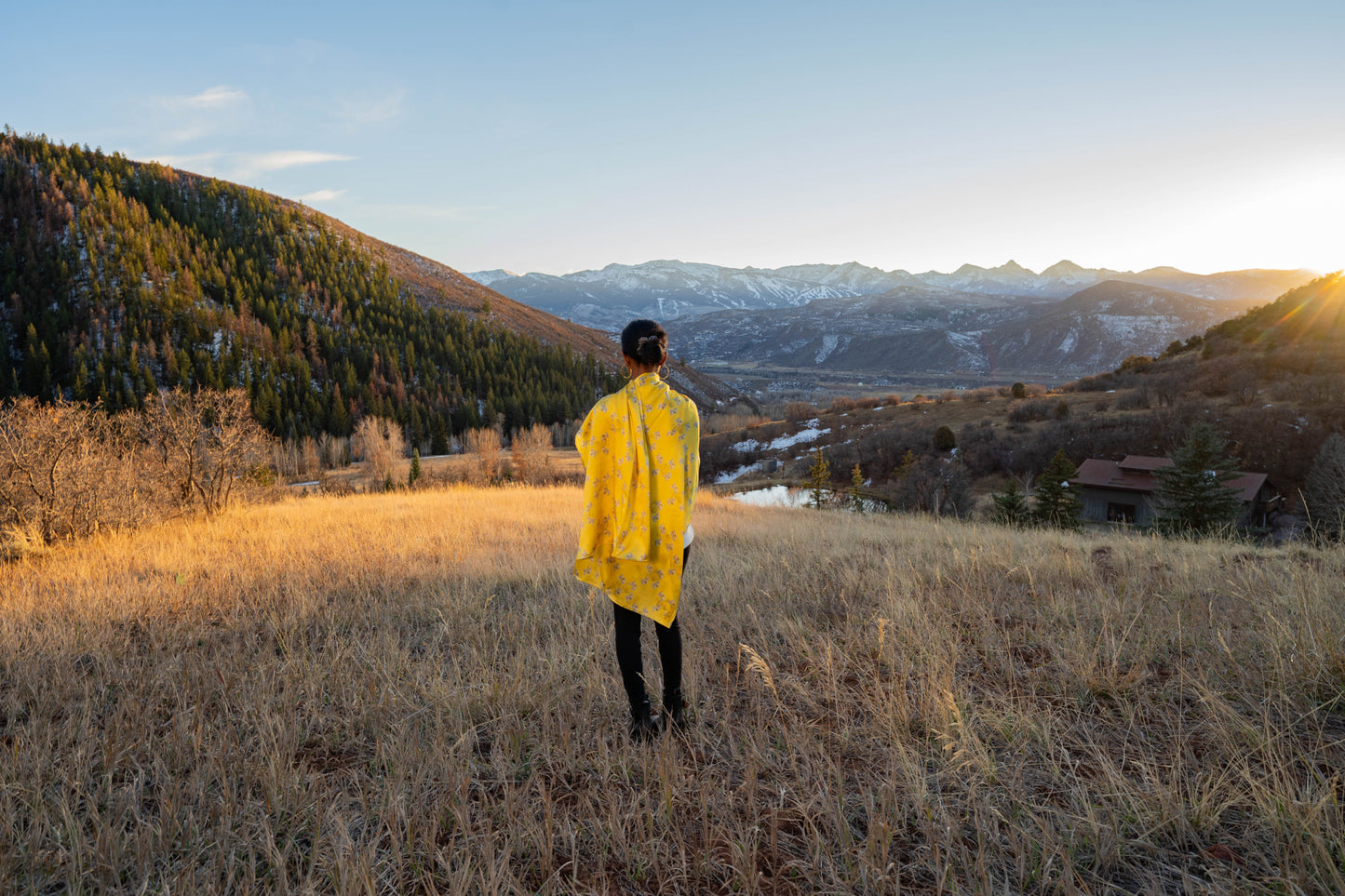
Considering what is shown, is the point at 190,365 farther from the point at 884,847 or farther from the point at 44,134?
the point at 884,847

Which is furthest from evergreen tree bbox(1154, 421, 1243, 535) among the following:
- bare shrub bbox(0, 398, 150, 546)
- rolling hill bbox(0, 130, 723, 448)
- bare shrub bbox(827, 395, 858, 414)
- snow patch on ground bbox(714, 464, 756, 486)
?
rolling hill bbox(0, 130, 723, 448)

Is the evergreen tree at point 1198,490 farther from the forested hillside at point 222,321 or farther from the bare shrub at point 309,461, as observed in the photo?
the forested hillside at point 222,321

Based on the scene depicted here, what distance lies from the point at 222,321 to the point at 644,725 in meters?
121

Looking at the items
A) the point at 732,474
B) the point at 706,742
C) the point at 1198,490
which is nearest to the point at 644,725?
the point at 706,742

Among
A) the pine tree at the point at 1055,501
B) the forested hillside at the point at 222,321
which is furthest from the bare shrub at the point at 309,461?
the pine tree at the point at 1055,501

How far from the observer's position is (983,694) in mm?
3572

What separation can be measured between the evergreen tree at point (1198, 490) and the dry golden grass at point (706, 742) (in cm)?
2353

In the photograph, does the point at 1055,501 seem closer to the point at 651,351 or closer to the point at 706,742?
the point at 706,742

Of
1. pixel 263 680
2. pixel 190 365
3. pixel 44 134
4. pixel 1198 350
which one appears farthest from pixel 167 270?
pixel 1198 350

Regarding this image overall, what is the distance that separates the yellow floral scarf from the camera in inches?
125

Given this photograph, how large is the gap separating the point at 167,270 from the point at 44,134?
61487mm

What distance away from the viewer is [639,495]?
3.21m

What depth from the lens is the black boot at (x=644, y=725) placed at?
10.9 ft

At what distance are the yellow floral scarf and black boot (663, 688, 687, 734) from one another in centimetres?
55
